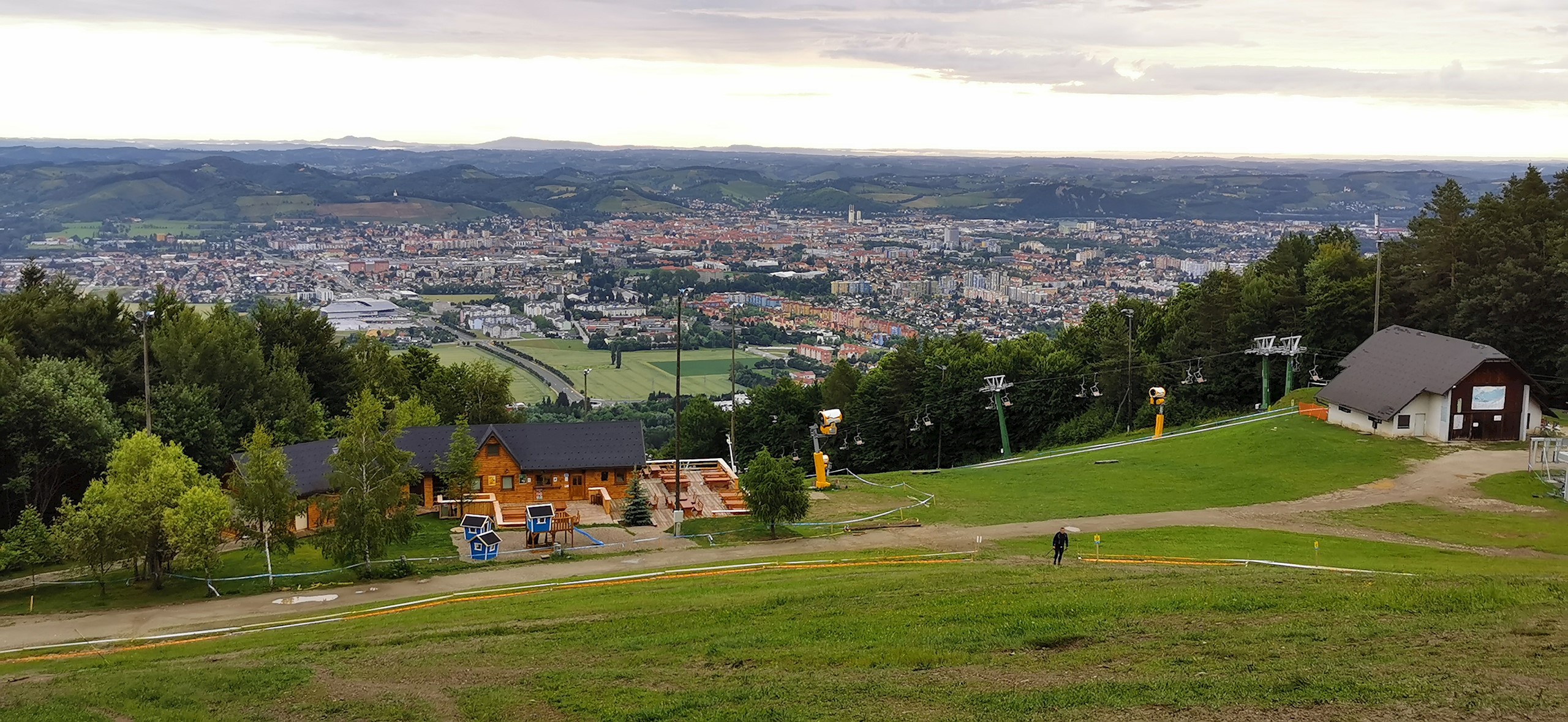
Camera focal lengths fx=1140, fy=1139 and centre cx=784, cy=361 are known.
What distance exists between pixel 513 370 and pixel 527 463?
7027 cm

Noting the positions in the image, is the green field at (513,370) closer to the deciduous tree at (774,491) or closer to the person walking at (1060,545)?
the deciduous tree at (774,491)

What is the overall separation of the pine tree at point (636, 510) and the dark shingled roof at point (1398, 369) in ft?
91.4

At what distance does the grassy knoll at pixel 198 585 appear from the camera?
27.9 meters

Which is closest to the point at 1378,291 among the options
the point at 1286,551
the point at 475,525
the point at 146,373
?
the point at 1286,551

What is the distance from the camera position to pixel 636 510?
3706 cm

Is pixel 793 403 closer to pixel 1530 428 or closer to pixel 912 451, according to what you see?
pixel 912 451

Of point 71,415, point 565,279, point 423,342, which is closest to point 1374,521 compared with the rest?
point 71,415

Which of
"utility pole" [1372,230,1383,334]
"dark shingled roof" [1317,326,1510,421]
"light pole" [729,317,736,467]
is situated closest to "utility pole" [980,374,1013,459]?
"light pole" [729,317,736,467]

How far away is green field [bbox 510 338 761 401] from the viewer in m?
102

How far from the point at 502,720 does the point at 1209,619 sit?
36.7ft

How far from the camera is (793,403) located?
70125 mm

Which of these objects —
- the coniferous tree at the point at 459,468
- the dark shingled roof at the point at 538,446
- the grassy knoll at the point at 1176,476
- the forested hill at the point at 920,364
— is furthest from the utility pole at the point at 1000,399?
the coniferous tree at the point at 459,468

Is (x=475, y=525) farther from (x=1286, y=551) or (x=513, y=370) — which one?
(x=513, y=370)

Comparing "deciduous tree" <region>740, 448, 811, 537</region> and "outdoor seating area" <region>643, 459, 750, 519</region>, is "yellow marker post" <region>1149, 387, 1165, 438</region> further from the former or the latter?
"deciduous tree" <region>740, 448, 811, 537</region>
